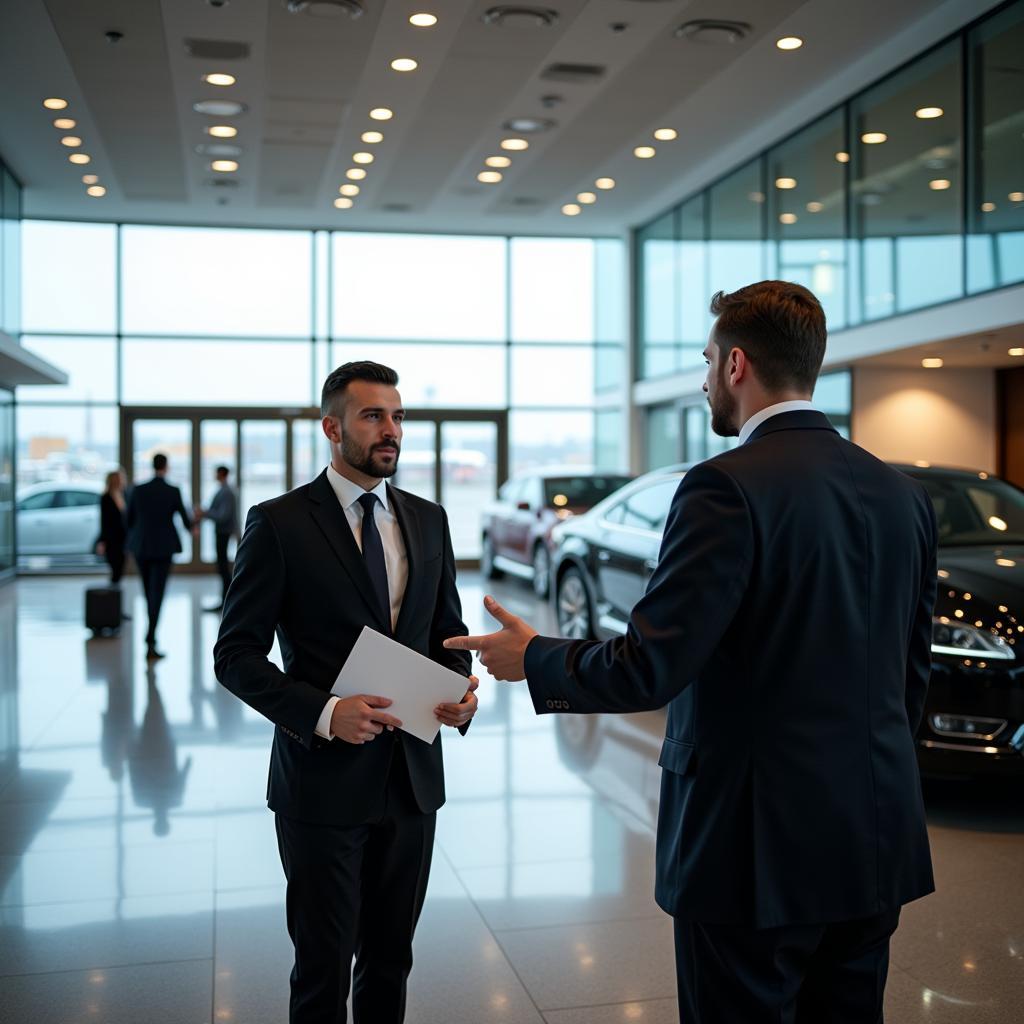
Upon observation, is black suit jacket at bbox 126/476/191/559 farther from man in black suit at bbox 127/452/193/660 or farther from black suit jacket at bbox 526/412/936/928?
black suit jacket at bbox 526/412/936/928

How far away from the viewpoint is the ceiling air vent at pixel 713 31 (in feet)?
30.5

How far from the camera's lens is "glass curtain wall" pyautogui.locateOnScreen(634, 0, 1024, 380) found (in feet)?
31.0

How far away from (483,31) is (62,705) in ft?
19.6

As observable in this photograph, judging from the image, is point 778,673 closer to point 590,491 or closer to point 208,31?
point 208,31

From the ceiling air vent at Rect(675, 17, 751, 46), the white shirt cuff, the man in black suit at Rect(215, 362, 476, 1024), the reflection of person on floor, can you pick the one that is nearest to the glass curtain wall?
the ceiling air vent at Rect(675, 17, 751, 46)

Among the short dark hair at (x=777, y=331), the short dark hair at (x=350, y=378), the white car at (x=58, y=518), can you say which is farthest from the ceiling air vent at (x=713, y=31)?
the white car at (x=58, y=518)

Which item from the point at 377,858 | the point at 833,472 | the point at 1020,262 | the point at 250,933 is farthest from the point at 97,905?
the point at 1020,262

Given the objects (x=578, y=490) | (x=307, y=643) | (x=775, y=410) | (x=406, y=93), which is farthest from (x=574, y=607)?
(x=775, y=410)

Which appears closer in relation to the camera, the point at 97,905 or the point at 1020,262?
the point at 97,905

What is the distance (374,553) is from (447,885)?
6.93 feet

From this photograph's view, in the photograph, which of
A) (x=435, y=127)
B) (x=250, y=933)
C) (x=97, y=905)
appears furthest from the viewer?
(x=435, y=127)

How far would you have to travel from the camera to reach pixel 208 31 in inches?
366

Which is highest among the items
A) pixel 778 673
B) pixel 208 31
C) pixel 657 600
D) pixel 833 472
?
pixel 208 31

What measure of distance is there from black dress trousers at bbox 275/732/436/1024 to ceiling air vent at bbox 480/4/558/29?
7.65 meters
